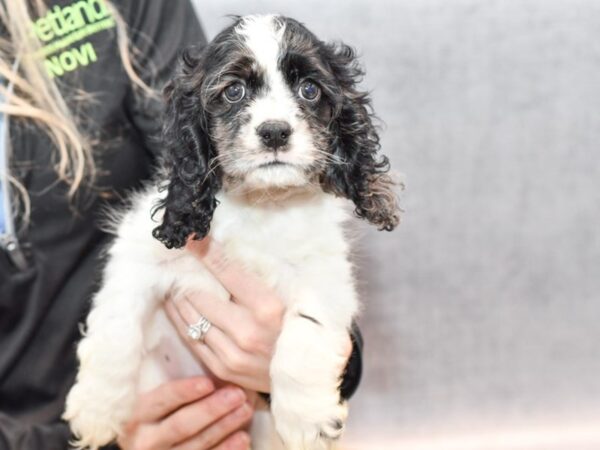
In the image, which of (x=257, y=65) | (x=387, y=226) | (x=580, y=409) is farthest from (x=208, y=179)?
(x=580, y=409)

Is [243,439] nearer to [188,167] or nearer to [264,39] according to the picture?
[188,167]

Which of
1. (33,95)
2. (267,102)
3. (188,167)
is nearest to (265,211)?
(188,167)

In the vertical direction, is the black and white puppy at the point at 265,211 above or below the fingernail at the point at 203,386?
above

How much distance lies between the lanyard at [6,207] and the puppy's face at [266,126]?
0.56 m

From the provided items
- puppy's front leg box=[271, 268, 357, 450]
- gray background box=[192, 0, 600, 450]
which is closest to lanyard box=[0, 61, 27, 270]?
puppy's front leg box=[271, 268, 357, 450]

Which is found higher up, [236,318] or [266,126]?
[266,126]

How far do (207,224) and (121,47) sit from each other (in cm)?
84

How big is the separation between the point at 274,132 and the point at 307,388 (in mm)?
644

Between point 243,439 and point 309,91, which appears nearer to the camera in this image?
point 309,91

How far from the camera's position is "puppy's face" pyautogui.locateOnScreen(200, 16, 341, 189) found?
1.91m

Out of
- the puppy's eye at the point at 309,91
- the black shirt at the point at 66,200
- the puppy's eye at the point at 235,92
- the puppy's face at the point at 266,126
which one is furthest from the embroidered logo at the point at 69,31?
the puppy's eye at the point at 309,91

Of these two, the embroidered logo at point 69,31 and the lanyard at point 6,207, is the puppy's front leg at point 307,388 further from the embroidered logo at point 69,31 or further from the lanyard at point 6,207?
the embroidered logo at point 69,31

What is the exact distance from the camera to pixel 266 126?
1.86 m

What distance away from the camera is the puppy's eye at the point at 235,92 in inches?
78.4
